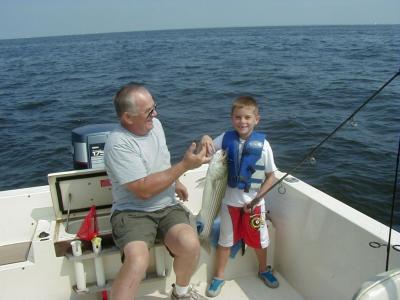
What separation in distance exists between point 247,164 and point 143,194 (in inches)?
32.9

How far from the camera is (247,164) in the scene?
3.21m

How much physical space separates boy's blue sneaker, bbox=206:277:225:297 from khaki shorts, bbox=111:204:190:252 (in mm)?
619

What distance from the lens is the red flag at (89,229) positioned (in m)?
2.97

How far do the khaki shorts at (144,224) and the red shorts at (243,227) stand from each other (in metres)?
0.35

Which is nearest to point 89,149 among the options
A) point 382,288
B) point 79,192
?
point 79,192

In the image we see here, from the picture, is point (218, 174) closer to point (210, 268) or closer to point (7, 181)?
point (210, 268)

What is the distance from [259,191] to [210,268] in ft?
2.58

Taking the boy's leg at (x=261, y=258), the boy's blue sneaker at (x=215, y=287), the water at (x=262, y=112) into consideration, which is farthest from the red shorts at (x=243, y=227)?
the water at (x=262, y=112)

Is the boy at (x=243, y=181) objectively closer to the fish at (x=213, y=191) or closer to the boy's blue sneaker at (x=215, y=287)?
the boy's blue sneaker at (x=215, y=287)

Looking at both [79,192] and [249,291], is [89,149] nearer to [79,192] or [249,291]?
[79,192]

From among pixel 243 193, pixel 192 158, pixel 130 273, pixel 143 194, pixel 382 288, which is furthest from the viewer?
pixel 243 193

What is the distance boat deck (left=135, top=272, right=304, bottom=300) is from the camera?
3344 mm

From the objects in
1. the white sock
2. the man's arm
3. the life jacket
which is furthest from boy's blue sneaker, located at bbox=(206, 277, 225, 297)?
the man's arm

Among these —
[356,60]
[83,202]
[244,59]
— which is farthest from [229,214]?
[244,59]
